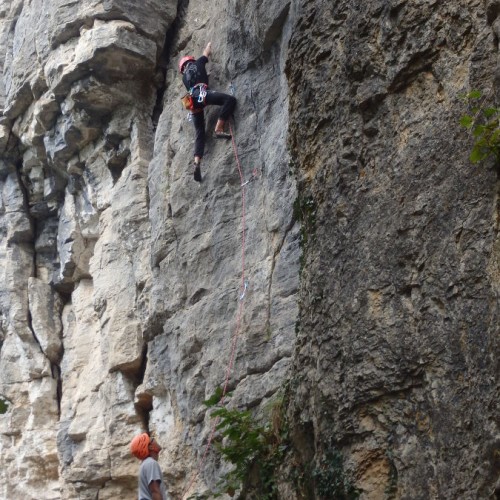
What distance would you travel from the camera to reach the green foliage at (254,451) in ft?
21.0

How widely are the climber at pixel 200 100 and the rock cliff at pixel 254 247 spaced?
0.51 feet

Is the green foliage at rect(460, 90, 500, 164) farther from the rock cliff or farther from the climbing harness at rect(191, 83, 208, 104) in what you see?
the climbing harness at rect(191, 83, 208, 104)

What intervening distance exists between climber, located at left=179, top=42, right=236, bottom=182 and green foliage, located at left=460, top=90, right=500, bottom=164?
6472 millimetres

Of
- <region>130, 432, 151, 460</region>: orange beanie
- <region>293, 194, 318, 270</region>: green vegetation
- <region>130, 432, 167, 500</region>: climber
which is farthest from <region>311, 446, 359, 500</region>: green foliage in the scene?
<region>130, 432, 151, 460</region>: orange beanie

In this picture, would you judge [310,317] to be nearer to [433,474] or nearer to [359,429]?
[359,429]

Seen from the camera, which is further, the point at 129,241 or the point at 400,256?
the point at 129,241

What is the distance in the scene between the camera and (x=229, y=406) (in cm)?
948

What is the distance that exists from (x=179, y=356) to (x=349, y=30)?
599cm

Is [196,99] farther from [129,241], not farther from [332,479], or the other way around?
[332,479]

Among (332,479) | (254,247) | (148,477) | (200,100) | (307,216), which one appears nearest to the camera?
(332,479)

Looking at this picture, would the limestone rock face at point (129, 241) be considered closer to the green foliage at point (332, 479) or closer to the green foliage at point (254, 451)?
the green foliage at point (254, 451)

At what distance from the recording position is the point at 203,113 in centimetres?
1152

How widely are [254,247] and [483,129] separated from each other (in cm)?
576

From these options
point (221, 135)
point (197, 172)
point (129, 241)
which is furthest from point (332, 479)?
point (129, 241)
